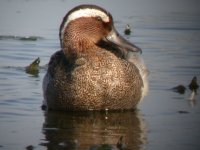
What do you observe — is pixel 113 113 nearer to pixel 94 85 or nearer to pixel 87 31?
pixel 94 85

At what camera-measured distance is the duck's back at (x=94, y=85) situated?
10.9m

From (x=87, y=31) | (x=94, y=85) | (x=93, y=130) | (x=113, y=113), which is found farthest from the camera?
(x=87, y=31)

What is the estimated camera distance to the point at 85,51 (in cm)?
1126

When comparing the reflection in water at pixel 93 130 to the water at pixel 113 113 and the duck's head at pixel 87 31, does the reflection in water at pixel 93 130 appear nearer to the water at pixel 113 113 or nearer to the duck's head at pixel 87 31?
the water at pixel 113 113

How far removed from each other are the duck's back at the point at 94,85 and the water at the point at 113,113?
16cm

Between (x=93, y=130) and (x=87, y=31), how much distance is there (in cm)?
196

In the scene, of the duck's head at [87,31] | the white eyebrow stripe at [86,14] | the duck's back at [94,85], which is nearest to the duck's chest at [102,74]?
the duck's back at [94,85]

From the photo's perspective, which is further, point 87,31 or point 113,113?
point 87,31

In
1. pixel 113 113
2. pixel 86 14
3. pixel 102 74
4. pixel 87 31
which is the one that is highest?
pixel 86 14

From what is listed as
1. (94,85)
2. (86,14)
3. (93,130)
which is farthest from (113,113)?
(86,14)

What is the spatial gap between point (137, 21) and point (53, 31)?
2703mm

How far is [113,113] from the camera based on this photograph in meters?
11.1

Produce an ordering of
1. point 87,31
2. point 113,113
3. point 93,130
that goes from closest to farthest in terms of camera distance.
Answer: point 93,130 → point 113,113 → point 87,31

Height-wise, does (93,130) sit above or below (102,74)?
below
